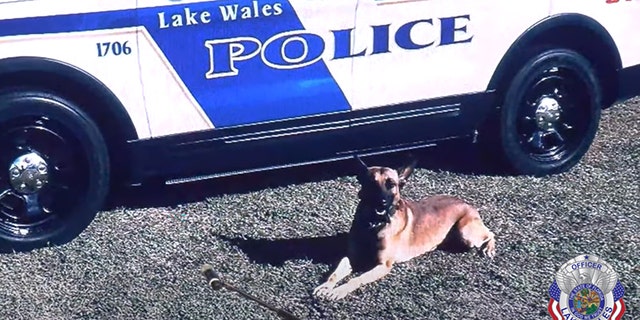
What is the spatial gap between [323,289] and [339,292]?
0.08 metres

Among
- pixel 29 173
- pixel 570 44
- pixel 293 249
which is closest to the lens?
pixel 29 173

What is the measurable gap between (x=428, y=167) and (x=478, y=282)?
141 centimetres

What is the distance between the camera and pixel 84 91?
5738 mm

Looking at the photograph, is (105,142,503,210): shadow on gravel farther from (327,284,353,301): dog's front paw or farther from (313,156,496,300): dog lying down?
(327,284,353,301): dog's front paw

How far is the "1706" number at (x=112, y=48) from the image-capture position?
5.59 m

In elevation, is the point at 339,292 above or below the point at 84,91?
below

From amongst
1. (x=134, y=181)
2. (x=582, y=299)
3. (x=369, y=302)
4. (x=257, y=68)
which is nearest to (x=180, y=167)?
(x=134, y=181)

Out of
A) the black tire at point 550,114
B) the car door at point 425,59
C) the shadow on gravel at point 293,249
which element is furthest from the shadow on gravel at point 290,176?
the shadow on gravel at point 293,249

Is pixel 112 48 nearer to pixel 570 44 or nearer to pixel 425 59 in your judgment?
pixel 425 59

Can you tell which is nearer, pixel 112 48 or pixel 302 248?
pixel 112 48

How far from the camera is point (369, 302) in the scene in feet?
17.6

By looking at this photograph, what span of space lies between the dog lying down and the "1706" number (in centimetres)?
125

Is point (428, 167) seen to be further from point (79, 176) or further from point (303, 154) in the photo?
point (79, 176)

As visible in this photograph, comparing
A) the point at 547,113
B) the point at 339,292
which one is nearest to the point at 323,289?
the point at 339,292
